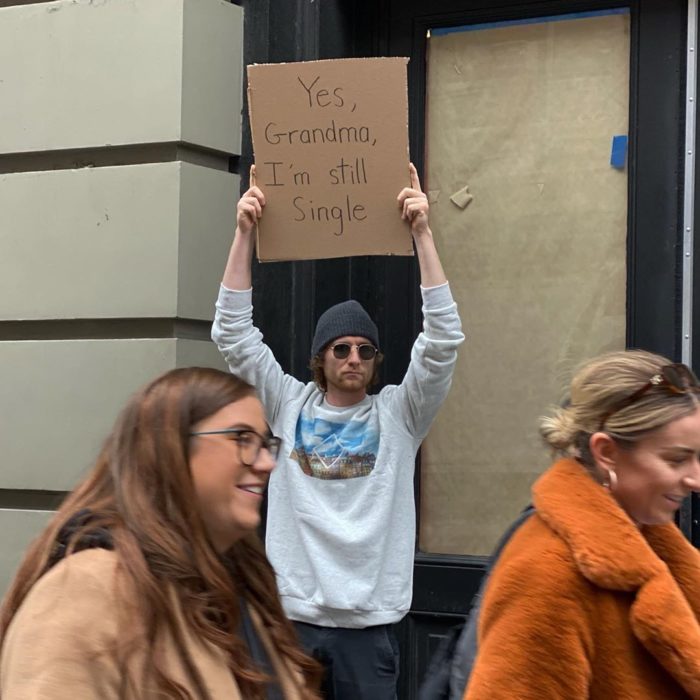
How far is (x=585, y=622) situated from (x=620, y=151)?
3.14 meters

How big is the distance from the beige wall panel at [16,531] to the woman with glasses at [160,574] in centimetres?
327

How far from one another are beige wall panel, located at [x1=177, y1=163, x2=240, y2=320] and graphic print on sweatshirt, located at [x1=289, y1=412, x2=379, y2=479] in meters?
1.15

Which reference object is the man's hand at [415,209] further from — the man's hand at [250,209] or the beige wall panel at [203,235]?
the beige wall panel at [203,235]

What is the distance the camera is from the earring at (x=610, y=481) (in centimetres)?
246

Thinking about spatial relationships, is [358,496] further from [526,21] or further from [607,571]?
[526,21]

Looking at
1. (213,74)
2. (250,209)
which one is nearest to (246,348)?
(250,209)

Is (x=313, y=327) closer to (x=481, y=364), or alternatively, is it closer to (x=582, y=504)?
(x=481, y=364)

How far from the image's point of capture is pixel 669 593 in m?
2.28

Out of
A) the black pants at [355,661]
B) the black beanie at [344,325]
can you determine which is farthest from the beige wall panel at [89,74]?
the black pants at [355,661]

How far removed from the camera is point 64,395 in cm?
548

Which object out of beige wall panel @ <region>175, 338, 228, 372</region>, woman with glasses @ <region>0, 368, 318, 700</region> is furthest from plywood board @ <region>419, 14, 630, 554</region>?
woman with glasses @ <region>0, 368, 318, 700</region>

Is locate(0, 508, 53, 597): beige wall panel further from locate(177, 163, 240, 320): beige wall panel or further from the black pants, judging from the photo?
the black pants

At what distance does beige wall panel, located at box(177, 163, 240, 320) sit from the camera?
5281mm

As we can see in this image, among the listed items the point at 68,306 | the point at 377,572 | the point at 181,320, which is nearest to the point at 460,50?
the point at 181,320
